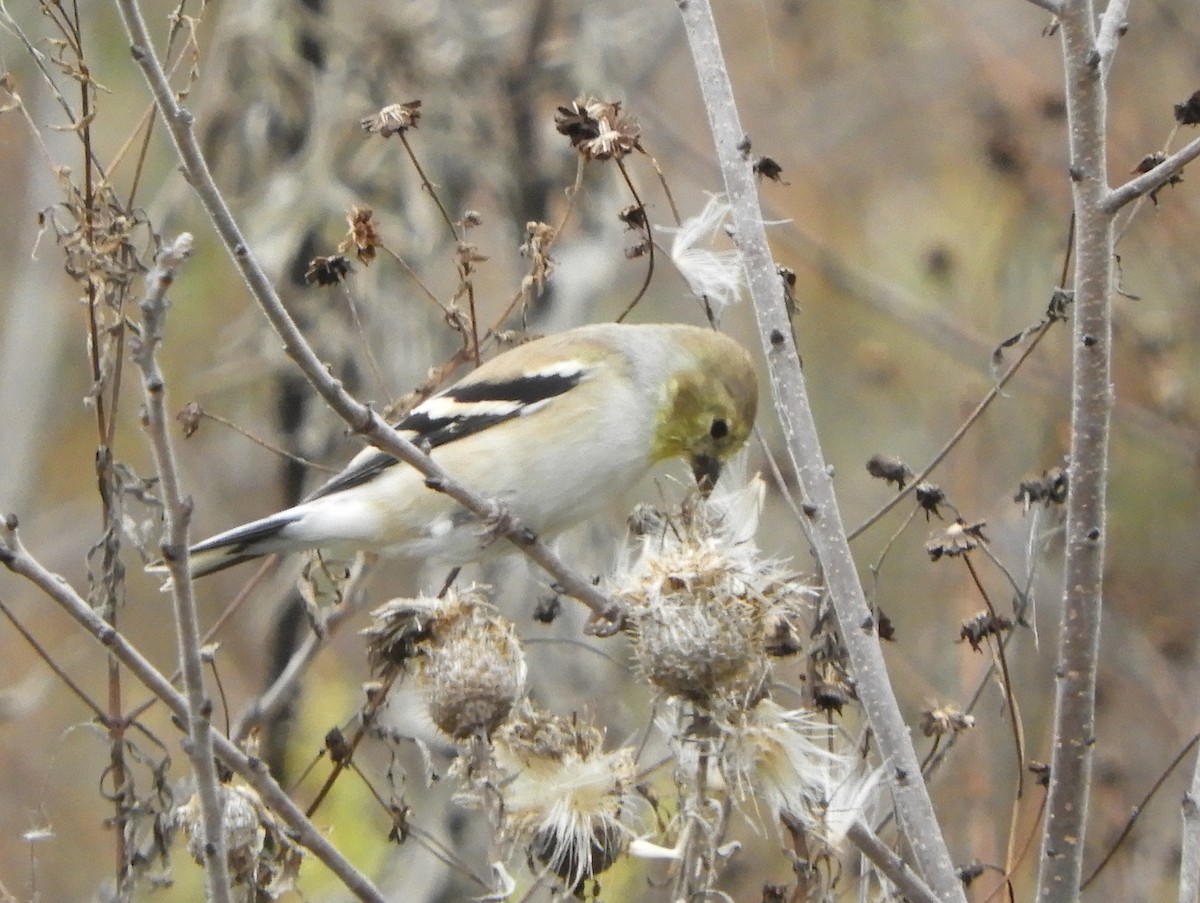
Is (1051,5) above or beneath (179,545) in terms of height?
above

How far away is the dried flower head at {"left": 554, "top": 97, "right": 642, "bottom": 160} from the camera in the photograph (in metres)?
3.07

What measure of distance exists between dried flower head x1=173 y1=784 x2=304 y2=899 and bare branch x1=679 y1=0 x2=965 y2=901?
3.53ft

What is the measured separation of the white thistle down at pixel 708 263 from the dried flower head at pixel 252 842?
54.8 inches

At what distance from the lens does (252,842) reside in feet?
8.71

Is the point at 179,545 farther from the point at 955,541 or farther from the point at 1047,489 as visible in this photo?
the point at 1047,489

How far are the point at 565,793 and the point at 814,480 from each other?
75 centimetres

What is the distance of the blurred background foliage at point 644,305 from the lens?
17.4 feet

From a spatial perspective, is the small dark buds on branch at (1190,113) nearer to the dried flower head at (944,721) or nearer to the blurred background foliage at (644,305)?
the blurred background foliage at (644,305)

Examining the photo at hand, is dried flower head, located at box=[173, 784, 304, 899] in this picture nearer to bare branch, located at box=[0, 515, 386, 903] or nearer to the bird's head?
bare branch, located at box=[0, 515, 386, 903]

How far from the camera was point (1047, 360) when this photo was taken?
6164 mm

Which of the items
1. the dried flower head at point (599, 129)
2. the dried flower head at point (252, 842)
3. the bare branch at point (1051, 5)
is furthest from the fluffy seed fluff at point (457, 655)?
the bare branch at point (1051, 5)

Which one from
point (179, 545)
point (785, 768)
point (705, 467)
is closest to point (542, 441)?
point (705, 467)

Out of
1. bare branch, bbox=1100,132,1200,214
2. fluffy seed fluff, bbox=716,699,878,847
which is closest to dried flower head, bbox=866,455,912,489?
fluffy seed fluff, bbox=716,699,878,847

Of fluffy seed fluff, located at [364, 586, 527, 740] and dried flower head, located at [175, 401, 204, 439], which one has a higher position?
dried flower head, located at [175, 401, 204, 439]
